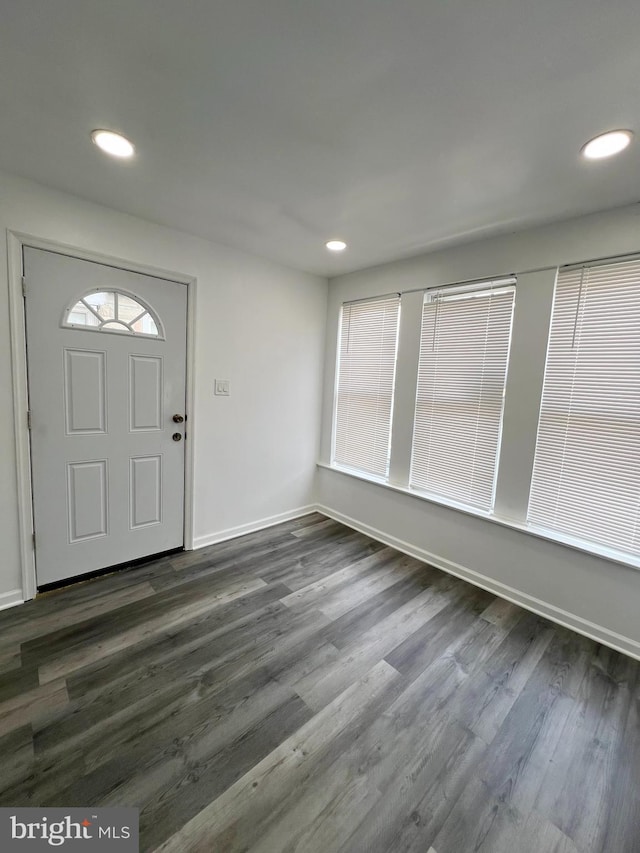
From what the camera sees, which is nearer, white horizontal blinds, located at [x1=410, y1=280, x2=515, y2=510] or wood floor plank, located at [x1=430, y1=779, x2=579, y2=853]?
wood floor plank, located at [x1=430, y1=779, x2=579, y2=853]

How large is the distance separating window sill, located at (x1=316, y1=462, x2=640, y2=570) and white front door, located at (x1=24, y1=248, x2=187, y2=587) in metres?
1.86

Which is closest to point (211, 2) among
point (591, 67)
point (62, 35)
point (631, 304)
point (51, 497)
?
point (62, 35)

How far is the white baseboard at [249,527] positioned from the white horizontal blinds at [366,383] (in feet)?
2.20

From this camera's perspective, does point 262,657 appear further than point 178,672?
Yes

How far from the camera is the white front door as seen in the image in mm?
2121

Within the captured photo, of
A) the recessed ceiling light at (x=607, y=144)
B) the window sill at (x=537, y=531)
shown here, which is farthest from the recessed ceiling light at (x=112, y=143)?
the window sill at (x=537, y=531)

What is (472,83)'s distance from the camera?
3.86 feet

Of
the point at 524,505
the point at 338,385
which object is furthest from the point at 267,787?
the point at 338,385

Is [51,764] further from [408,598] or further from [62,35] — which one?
[62,35]

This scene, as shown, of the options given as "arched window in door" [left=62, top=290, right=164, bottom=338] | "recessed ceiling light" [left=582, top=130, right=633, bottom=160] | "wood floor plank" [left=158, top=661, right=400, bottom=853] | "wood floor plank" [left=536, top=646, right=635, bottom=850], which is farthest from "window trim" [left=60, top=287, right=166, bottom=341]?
"wood floor plank" [left=536, top=646, right=635, bottom=850]

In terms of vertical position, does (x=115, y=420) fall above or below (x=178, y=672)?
above

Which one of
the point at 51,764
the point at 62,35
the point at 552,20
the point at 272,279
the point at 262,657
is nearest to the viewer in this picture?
the point at 552,20

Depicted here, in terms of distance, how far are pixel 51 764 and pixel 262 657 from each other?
0.87m

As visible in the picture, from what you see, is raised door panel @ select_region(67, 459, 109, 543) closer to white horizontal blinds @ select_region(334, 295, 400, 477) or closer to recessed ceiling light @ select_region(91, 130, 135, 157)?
recessed ceiling light @ select_region(91, 130, 135, 157)
